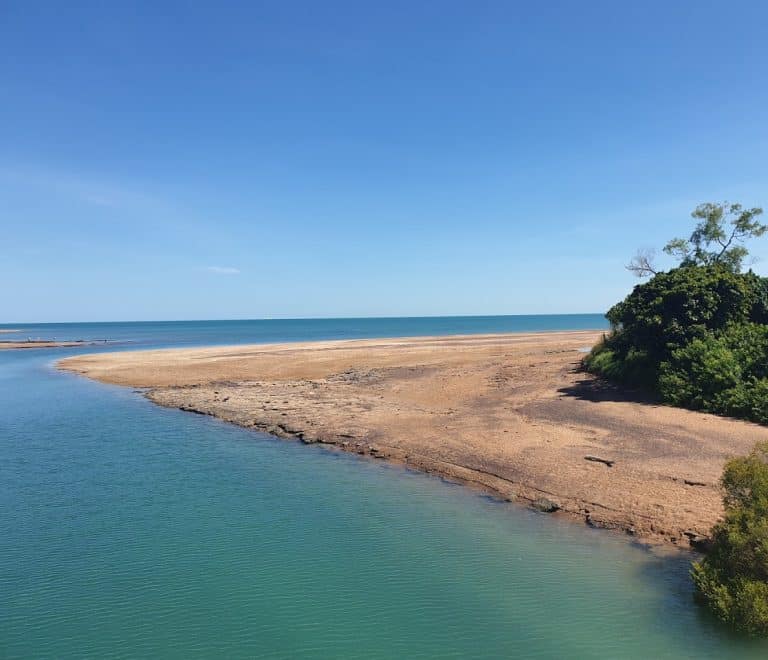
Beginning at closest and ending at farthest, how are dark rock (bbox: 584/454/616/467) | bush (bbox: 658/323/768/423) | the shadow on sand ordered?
dark rock (bbox: 584/454/616/467), bush (bbox: 658/323/768/423), the shadow on sand

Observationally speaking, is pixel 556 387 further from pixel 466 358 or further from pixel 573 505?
pixel 466 358

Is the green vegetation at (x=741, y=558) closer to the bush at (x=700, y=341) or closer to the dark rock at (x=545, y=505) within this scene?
the dark rock at (x=545, y=505)

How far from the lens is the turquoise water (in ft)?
30.7

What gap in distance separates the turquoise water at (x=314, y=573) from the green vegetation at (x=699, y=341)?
42.7 feet

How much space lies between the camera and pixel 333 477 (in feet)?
→ 59.3

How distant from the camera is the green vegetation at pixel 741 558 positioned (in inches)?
350

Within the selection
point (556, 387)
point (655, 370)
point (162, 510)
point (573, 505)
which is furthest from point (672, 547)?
point (556, 387)

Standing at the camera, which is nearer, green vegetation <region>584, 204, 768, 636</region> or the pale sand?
the pale sand

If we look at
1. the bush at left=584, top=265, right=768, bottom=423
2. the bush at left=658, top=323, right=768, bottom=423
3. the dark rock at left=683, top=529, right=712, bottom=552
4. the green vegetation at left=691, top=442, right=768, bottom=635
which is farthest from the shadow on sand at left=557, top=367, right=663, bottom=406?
the green vegetation at left=691, top=442, right=768, bottom=635

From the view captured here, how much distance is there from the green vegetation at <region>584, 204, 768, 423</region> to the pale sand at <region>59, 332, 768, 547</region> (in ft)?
4.36

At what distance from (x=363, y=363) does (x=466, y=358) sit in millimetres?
9820

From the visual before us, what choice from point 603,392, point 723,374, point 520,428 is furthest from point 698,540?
point 603,392

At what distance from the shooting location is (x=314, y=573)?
38.2 feet

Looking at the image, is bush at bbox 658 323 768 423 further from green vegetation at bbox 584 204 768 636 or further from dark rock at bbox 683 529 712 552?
dark rock at bbox 683 529 712 552
